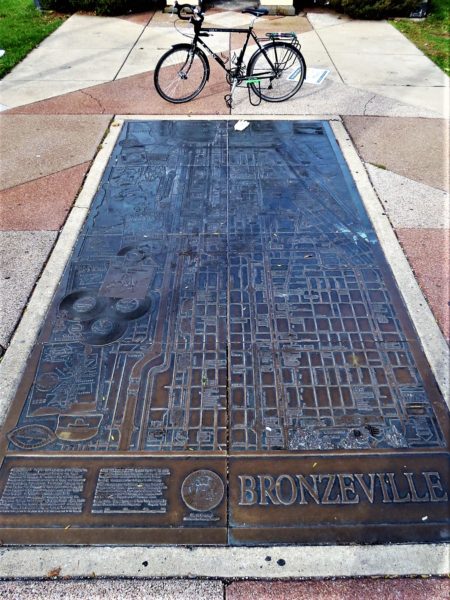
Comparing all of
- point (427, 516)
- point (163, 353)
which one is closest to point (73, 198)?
point (163, 353)

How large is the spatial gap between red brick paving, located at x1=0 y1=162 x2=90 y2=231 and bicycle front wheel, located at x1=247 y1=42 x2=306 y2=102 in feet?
9.02

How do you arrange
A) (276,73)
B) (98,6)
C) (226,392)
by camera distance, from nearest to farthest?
(226,392) → (276,73) → (98,6)

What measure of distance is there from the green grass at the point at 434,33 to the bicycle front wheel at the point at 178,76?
4179 millimetres

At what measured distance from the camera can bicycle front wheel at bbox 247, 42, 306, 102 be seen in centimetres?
669

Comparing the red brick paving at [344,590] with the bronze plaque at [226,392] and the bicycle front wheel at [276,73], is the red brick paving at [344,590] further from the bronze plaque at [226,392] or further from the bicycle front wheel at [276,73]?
the bicycle front wheel at [276,73]

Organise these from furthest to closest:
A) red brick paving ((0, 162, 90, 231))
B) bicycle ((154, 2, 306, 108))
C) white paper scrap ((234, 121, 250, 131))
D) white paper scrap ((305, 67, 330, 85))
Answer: white paper scrap ((305, 67, 330, 85))
bicycle ((154, 2, 306, 108))
white paper scrap ((234, 121, 250, 131))
red brick paving ((0, 162, 90, 231))

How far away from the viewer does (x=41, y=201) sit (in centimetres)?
507

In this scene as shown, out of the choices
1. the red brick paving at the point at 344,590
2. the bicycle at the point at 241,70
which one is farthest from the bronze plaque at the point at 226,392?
the bicycle at the point at 241,70

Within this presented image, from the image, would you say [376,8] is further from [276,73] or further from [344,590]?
[344,590]

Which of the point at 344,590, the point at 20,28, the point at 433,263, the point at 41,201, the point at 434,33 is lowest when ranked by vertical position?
the point at 344,590

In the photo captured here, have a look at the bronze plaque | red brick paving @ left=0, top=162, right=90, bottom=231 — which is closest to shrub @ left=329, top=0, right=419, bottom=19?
the bronze plaque

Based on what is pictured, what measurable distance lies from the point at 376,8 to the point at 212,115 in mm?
6363

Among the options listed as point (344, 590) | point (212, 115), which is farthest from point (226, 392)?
point (212, 115)

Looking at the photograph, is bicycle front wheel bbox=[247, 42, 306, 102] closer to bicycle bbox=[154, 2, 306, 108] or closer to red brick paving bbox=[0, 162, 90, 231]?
bicycle bbox=[154, 2, 306, 108]
